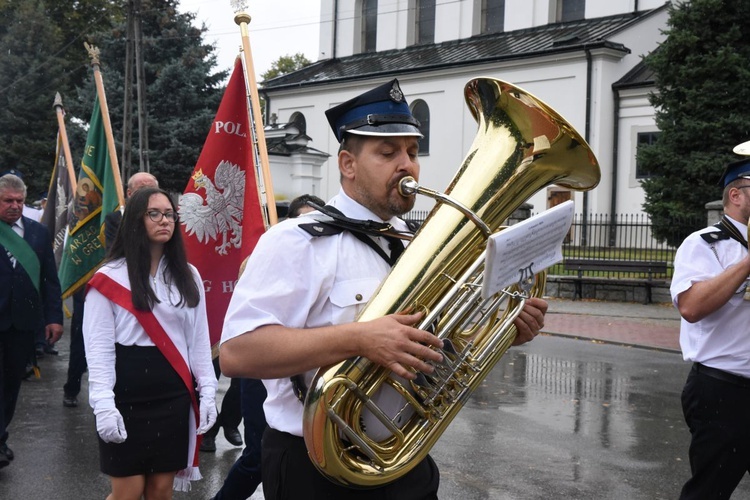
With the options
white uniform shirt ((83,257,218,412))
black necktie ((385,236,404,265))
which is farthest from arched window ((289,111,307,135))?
black necktie ((385,236,404,265))

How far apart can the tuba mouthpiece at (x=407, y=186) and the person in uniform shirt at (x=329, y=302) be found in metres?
0.02

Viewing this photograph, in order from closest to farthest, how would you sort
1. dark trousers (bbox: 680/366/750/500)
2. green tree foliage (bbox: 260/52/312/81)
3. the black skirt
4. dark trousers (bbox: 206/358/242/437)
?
1. the black skirt
2. dark trousers (bbox: 680/366/750/500)
3. dark trousers (bbox: 206/358/242/437)
4. green tree foliage (bbox: 260/52/312/81)

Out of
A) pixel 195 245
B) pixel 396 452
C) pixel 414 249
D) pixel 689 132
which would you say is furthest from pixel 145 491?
pixel 689 132

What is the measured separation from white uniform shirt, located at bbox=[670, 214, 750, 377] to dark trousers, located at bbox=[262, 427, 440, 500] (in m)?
1.95

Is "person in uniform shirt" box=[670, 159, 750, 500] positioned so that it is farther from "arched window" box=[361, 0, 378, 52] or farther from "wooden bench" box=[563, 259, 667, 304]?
"arched window" box=[361, 0, 378, 52]

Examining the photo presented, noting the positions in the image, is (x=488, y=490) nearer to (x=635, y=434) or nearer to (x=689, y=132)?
(x=635, y=434)

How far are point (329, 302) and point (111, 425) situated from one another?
5.21ft

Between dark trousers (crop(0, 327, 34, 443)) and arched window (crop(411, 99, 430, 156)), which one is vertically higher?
arched window (crop(411, 99, 430, 156))

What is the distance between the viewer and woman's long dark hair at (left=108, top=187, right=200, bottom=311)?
411cm

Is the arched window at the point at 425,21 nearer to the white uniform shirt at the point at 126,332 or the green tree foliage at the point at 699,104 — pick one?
the green tree foliage at the point at 699,104

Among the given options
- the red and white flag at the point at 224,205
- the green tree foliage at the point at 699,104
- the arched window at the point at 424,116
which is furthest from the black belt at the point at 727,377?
the arched window at the point at 424,116

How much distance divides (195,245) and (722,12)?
56.6ft

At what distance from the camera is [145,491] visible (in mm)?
3980

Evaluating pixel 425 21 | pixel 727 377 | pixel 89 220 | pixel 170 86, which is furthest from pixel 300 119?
pixel 727 377
